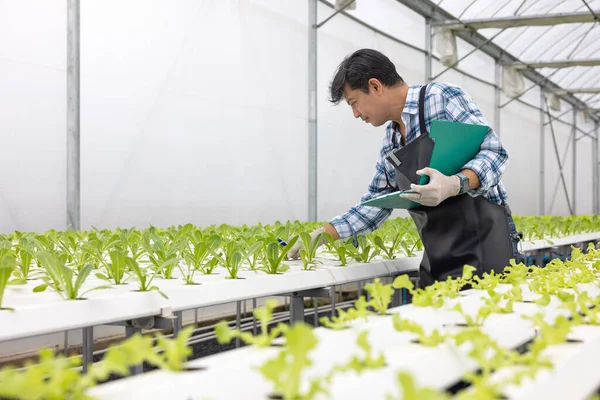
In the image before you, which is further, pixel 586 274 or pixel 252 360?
pixel 586 274

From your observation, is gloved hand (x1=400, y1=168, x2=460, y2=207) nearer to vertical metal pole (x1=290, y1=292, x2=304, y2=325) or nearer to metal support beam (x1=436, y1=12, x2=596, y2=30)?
vertical metal pole (x1=290, y1=292, x2=304, y2=325)

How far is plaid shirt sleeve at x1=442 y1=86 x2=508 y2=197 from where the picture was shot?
1.72 m

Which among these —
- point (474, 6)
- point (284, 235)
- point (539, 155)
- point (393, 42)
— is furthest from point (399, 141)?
point (539, 155)

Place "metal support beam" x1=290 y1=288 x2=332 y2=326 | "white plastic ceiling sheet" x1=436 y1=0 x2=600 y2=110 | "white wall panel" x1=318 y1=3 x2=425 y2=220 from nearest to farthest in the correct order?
"metal support beam" x1=290 y1=288 x2=332 y2=326 < "white wall panel" x1=318 y1=3 x2=425 y2=220 < "white plastic ceiling sheet" x1=436 y1=0 x2=600 y2=110

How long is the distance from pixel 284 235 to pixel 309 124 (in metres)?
3.94

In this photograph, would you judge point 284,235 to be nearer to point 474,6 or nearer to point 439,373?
point 439,373

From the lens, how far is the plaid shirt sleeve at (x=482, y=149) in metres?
1.72

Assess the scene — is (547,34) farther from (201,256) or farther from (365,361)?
(365,361)

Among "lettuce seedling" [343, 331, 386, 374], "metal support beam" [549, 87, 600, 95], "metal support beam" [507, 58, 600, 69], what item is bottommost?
"lettuce seedling" [343, 331, 386, 374]

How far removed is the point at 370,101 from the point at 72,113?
2536mm

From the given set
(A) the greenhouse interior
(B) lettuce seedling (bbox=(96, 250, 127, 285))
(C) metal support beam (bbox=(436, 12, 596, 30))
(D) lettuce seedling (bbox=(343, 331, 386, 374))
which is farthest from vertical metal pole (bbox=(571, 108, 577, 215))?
(D) lettuce seedling (bbox=(343, 331, 386, 374))

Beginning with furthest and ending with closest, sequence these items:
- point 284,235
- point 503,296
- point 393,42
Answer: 1. point 393,42
2. point 284,235
3. point 503,296

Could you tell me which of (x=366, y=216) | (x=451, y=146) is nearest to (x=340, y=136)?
(x=366, y=216)

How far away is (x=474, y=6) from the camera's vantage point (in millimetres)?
8188
